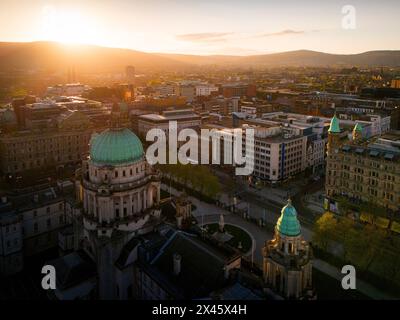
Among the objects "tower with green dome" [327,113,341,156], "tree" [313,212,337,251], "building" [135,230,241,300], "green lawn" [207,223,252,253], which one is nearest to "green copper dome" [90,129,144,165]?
"building" [135,230,241,300]

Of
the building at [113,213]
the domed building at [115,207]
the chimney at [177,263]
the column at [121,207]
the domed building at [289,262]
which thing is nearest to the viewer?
the domed building at [289,262]

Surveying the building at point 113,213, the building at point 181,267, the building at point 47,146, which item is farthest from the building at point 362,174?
the building at point 47,146

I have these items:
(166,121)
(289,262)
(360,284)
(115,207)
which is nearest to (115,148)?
(115,207)

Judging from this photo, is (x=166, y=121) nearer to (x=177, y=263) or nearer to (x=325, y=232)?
(x=325, y=232)

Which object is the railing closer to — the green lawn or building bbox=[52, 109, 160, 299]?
building bbox=[52, 109, 160, 299]

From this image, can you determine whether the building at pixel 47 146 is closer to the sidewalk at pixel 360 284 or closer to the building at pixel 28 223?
the building at pixel 28 223
